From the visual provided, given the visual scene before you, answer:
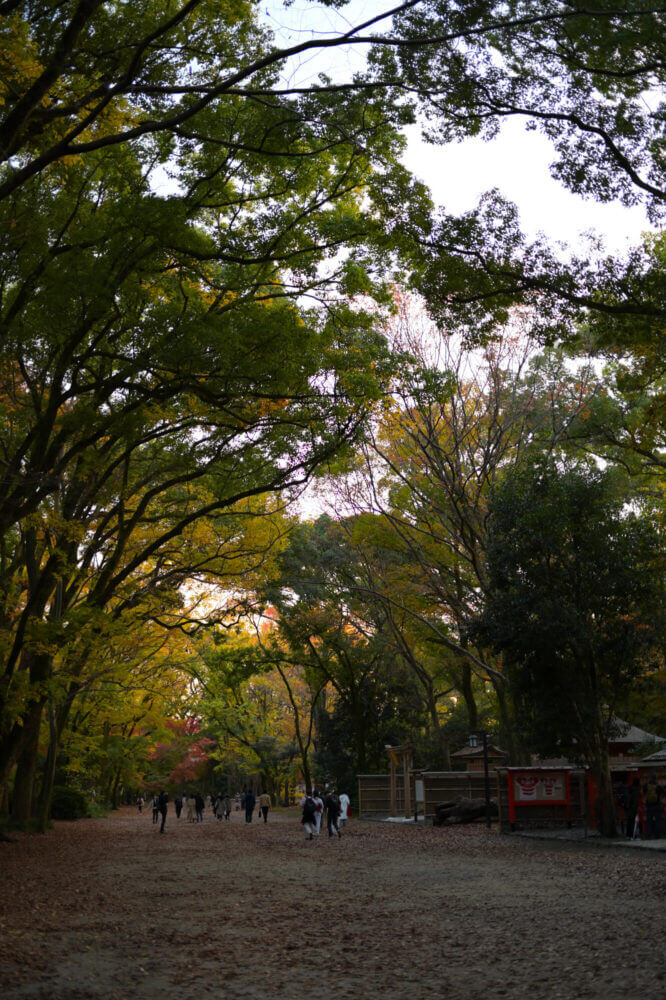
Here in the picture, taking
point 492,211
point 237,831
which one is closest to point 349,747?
point 237,831

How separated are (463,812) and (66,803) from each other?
1437cm

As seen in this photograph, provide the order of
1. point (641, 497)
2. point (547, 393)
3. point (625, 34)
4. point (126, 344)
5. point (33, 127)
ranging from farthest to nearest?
point (641, 497) < point (547, 393) < point (126, 344) < point (33, 127) < point (625, 34)

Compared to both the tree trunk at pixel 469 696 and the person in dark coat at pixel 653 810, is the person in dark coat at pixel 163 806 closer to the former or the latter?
the tree trunk at pixel 469 696

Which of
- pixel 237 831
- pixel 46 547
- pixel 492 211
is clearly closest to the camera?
pixel 492 211

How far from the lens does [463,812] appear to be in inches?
940

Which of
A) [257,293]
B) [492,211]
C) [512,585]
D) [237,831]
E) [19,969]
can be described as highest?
[257,293]

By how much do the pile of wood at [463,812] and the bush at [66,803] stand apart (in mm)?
13461

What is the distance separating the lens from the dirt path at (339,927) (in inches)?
230

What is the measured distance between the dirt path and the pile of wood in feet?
28.4

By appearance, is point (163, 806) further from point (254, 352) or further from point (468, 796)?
point (254, 352)

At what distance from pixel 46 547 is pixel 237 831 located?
13504mm

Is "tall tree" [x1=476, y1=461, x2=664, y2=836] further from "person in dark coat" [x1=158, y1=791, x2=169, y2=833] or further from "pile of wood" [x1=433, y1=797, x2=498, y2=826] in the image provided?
"person in dark coat" [x1=158, y1=791, x2=169, y2=833]

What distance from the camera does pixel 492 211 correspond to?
28.2 feet

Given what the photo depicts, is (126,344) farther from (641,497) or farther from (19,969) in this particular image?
(641,497)
